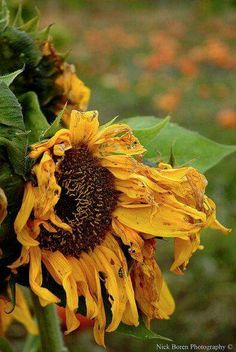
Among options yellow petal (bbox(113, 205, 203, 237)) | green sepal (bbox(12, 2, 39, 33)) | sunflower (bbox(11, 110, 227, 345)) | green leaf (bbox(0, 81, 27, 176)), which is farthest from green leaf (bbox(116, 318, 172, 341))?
green sepal (bbox(12, 2, 39, 33))

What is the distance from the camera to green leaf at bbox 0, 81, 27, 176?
830 millimetres

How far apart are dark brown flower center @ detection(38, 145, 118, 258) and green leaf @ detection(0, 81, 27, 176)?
54mm

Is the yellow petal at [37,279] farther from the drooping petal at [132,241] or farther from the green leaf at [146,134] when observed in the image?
the green leaf at [146,134]

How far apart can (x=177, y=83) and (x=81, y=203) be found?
639 cm

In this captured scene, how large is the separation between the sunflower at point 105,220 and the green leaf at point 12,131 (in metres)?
0.01

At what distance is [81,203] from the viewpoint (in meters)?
0.90

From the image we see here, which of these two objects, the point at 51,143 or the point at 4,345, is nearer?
the point at 51,143

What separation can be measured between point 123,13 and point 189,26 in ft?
7.05

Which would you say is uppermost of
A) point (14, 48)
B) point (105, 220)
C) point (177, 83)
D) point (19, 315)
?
point (14, 48)

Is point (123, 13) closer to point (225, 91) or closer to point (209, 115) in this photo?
point (225, 91)

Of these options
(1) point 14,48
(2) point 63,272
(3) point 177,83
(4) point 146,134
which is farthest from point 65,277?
(3) point 177,83

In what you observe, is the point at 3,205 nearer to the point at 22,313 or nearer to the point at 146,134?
the point at 146,134

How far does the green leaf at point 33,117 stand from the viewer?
961 millimetres

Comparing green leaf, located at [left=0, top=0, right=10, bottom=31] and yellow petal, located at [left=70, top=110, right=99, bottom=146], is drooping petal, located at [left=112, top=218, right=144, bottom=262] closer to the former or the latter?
yellow petal, located at [left=70, top=110, right=99, bottom=146]
